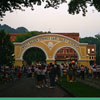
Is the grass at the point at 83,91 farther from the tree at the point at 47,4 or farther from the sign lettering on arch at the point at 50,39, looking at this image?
the sign lettering on arch at the point at 50,39

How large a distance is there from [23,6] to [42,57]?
6794 centimetres

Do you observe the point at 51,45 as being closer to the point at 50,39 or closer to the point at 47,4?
the point at 50,39

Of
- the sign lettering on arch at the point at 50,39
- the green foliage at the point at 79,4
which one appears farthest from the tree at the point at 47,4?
the sign lettering on arch at the point at 50,39

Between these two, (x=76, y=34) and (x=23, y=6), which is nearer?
(x=23, y=6)

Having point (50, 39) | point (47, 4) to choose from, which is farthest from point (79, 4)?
point (50, 39)

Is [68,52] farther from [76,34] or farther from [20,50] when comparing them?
[20,50]

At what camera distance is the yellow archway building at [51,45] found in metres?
58.1

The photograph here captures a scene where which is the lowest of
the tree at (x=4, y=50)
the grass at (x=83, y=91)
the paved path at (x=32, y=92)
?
the paved path at (x=32, y=92)

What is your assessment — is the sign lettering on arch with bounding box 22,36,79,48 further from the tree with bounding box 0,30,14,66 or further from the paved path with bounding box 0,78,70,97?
the paved path with bounding box 0,78,70,97

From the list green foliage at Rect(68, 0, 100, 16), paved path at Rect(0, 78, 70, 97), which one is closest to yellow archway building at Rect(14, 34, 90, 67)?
green foliage at Rect(68, 0, 100, 16)

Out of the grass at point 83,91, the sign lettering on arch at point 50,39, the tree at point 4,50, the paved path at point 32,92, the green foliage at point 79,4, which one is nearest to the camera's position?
the grass at point 83,91

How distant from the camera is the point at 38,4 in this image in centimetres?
2105

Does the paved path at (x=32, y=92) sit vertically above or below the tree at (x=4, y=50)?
below

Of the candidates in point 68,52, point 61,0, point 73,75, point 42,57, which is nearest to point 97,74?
point 73,75
